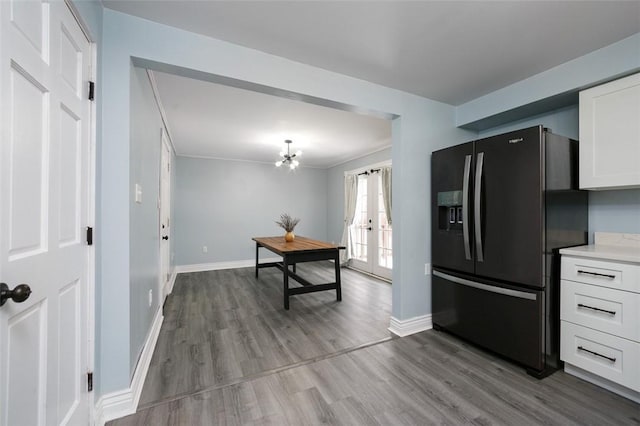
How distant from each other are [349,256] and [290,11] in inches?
194

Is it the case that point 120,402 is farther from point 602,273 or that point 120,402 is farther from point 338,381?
point 602,273

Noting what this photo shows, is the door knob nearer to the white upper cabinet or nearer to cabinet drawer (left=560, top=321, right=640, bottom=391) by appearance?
cabinet drawer (left=560, top=321, right=640, bottom=391)

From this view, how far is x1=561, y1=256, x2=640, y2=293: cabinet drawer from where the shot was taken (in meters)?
1.68

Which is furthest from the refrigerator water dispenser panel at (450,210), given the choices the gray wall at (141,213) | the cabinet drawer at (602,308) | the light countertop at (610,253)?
the gray wall at (141,213)

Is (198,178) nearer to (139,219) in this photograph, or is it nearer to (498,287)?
(139,219)

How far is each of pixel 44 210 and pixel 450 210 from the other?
2821 millimetres

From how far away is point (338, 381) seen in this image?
1897 mm

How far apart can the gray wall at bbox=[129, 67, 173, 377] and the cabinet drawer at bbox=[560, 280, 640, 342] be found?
3000mm

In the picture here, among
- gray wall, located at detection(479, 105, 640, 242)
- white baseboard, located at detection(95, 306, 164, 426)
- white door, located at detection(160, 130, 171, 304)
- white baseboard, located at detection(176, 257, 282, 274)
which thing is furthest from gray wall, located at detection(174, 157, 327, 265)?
gray wall, located at detection(479, 105, 640, 242)

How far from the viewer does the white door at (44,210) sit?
0.82 m

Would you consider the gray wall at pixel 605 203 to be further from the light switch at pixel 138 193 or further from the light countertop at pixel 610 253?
the light switch at pixel 138 193

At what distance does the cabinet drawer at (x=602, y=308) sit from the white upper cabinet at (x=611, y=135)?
2.50ft

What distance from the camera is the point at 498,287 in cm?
215

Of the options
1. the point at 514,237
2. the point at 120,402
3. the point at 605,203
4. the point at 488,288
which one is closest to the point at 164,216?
the point at 120,402
